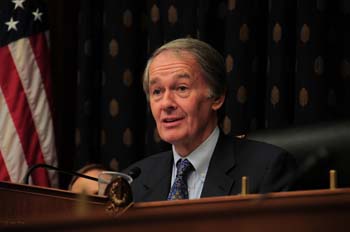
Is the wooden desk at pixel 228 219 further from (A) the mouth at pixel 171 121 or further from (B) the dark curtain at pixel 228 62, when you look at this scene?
(B) the dark curtain at pixel 228 62

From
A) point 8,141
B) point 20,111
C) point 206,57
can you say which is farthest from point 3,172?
point 206,57

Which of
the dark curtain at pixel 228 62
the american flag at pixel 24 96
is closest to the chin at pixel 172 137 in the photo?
the dark curtain at pixel 228 62

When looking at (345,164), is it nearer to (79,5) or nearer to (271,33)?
(271,33)

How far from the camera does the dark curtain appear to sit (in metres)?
4.01

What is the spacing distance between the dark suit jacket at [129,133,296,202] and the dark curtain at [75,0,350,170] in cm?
94

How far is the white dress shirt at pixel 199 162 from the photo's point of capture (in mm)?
2689

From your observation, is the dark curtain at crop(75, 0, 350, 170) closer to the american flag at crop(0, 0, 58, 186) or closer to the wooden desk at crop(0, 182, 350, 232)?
the american flag at crop(0, 0, 58, 186)

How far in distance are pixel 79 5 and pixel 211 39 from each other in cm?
121

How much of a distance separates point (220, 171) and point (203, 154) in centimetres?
15

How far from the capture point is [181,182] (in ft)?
8.79

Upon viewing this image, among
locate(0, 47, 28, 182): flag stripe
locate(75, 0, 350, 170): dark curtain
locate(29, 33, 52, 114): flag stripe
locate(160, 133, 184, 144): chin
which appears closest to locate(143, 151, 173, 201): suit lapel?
locate(160, 133, 184, 144): chin

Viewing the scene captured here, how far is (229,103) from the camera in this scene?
4293mm

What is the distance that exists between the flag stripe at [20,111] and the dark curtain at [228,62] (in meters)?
0.42

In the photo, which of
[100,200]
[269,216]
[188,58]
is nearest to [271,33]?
[188,58]
